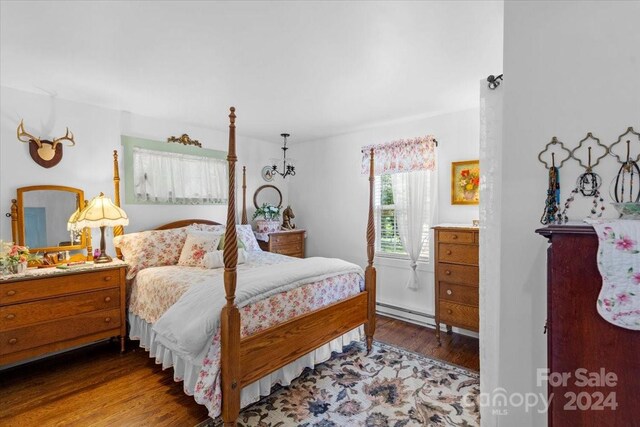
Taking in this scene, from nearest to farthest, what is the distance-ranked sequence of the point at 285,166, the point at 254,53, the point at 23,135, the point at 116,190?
the point at 254,53
the point at 23,135
the point at 116,190
the point at 285,166

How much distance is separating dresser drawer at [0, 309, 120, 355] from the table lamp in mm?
512

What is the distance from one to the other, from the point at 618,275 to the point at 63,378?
11.4ft

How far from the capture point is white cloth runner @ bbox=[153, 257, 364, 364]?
181 centimetres

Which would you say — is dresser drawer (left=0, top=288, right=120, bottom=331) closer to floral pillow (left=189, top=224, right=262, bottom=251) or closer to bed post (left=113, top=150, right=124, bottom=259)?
bed post (left=113, top=150, right=124, bottom=259)

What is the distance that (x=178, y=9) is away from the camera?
1.59m

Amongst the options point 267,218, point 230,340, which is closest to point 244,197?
point 267,218

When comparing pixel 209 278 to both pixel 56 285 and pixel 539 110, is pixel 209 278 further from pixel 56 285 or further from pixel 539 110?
pixel 539 110

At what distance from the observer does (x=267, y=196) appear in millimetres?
4695

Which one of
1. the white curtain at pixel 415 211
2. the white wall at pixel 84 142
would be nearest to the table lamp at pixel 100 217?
the white wall at pixel 84 142

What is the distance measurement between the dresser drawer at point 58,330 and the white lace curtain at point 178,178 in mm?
1316

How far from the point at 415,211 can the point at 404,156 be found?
2.24ft

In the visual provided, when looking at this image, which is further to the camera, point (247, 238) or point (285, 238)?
point (285, 238)

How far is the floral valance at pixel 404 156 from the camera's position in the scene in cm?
343

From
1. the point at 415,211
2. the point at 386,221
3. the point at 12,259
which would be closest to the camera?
the point at 12,259
